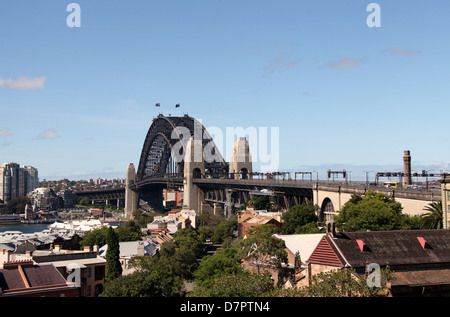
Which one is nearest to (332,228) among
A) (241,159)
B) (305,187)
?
(305,187)

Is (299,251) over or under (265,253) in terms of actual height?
under

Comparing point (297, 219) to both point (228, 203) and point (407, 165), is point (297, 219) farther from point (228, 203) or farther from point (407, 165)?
point (228, 203)

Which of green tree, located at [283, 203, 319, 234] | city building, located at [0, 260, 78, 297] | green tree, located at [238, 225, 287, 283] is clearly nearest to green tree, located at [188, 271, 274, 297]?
green tree, located at [238, 225, 287, 283]

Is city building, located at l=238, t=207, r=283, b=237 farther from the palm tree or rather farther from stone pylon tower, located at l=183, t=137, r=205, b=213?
stone pylon tower, located at l=183, t=137, r=205, b=213

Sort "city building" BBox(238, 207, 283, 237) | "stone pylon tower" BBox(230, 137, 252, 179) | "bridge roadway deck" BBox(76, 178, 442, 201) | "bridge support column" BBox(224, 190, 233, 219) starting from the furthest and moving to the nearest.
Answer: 1. "stone pylon tower" BBox(230, 137, 252, 179)
2. "bridge support column" BBox(224, 190, 233, 219)
3. "city building" BBox(238, 207, 283, 237)
4. "bridge roadway deck" BBox(76, 178, 442, 201)

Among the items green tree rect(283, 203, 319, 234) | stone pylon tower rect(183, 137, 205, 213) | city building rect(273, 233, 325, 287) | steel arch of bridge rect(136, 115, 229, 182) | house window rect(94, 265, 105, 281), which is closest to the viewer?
city building rect(273, 233, 325, 287)
